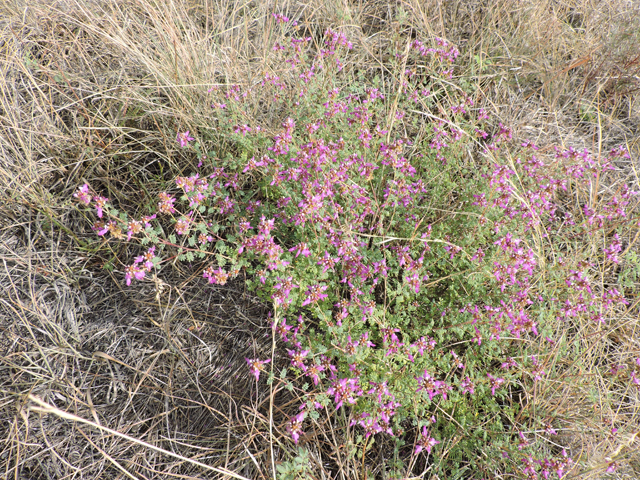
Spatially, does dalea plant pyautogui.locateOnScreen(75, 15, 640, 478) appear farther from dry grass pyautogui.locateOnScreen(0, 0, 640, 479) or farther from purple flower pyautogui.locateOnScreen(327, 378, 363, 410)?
dry grass pyautogui.locateOnScreen(0, 0, 640, 479)

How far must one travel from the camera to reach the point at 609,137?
404cm

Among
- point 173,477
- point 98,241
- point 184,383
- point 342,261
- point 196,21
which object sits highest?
point 196,21

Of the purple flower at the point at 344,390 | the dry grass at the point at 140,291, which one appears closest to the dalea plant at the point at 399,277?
the purple flower at the point at 344,390

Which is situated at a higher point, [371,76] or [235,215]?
[371,76]

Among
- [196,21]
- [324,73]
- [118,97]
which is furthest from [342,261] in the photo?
[196,21]

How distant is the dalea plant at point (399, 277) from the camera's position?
223 cm

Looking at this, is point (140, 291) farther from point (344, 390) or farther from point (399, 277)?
point (399, 277)

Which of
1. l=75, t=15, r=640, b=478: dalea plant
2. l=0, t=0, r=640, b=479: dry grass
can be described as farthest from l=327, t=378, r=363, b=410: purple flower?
l=0, t=0, r=640, b=479: dry grass

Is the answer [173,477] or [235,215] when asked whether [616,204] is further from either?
[173,477]

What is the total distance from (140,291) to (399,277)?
6.22ft

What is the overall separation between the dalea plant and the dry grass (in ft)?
0.65

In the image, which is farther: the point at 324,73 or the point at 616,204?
the point at 324,73

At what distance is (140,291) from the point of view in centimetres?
285

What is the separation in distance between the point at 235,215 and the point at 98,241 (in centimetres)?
117
